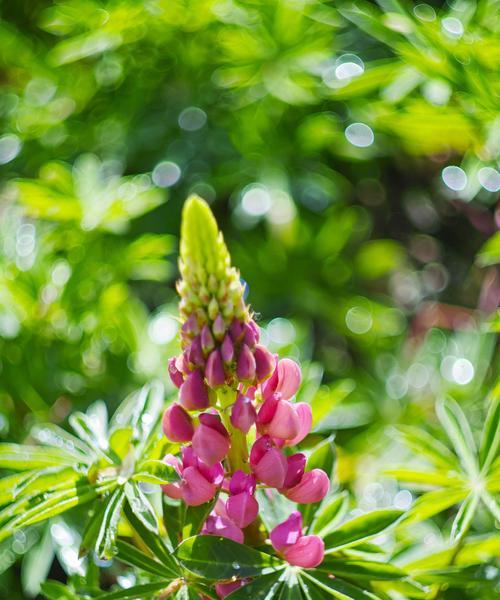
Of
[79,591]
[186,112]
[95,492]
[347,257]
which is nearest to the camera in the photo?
[95,492]

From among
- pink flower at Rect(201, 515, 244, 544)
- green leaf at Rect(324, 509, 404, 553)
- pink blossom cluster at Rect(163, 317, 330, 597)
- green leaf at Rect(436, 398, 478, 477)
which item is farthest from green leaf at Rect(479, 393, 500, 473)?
pink flower at Rect(201, 515, 244, 544)

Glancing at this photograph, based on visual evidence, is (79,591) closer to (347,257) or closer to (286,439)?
(286,439)

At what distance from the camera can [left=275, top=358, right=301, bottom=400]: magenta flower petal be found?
1037mm

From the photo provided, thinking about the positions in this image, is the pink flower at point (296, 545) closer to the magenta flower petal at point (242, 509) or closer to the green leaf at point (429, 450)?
the magenta flower petal at point (242, 509)

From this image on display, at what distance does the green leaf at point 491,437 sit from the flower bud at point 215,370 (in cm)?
47

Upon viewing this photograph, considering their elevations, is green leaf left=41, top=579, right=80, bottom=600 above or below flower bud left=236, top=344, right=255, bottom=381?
below

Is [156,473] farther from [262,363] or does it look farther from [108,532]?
[262,363]

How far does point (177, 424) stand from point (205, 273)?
0.20 m

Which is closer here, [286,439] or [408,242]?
[286,439]

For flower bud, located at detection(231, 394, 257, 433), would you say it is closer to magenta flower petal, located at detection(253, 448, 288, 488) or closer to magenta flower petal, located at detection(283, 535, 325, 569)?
magenta flower petal, located at detection(253, 448, 288, 488)

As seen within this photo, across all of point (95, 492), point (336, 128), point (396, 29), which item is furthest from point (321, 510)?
point (336, 128)

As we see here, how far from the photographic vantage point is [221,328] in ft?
3.16

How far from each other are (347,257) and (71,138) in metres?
0.90

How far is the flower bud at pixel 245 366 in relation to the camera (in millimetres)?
963
